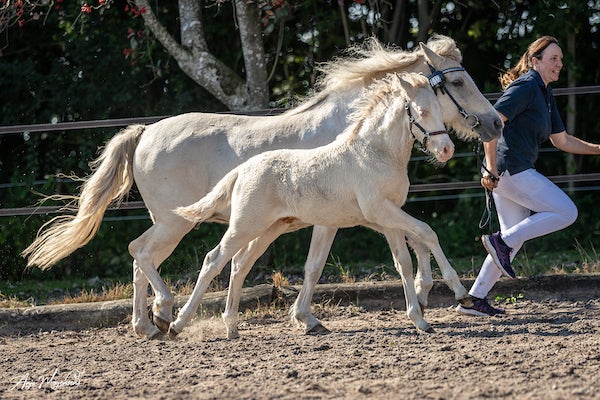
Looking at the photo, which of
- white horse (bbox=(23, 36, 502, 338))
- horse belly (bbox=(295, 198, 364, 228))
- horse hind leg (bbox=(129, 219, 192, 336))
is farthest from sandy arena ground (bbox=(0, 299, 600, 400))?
horse belly (bbox=(295, 198, 364, 228))

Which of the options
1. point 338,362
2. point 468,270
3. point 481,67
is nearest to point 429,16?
point 481,67

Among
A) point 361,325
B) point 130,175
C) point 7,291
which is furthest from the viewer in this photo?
point 7,291

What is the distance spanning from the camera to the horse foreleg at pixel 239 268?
634cm

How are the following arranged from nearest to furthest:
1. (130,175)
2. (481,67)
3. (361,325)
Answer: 1. (361,325)
2. (130,175)
3. (481,67)

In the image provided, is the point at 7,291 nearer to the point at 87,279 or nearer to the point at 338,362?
the point at 87,279

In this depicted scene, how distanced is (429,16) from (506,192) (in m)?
4.78

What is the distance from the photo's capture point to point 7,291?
8.98 meters

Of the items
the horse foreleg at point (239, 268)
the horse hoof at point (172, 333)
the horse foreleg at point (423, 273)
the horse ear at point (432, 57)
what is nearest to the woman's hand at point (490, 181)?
the horse foreleg at point (423, 273)

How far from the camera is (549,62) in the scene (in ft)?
21.5

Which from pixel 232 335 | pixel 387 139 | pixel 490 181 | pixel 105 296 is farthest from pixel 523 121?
pixel 105 296

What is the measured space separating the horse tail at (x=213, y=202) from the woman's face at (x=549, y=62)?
2.27 metres

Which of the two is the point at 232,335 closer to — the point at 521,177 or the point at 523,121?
the point at 521,177

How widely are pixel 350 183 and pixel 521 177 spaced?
128 cm

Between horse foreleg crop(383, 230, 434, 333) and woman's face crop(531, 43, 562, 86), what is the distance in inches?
62.1
